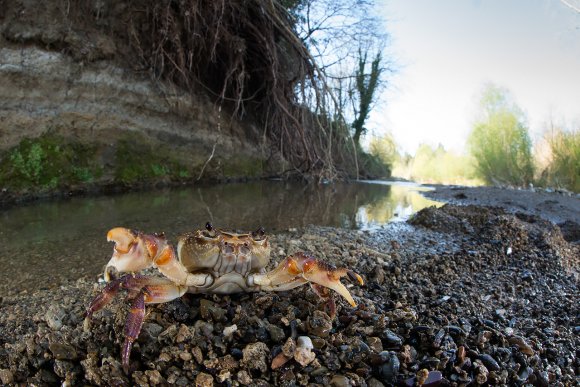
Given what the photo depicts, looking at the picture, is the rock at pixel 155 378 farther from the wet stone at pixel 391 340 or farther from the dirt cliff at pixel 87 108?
the dirt cliff at pixel 87 108

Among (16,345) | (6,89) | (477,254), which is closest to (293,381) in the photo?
(16,345)

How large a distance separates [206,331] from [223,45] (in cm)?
710

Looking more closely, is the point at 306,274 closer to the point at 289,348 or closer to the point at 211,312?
the point at 289,348

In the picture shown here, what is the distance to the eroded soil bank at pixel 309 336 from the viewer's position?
64.1 inches

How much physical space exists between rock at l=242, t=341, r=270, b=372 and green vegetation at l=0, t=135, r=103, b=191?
19.2ft

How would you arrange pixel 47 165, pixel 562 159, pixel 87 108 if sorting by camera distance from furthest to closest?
pixel 562 159, pixel 87 108, pixel 47 165

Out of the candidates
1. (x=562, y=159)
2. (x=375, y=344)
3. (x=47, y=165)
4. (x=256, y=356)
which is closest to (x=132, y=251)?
(x=256, y=356)

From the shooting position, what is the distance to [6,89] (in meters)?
6.12

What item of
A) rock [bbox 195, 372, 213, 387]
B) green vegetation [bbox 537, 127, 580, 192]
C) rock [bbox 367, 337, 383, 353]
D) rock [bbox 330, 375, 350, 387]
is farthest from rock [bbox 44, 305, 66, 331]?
green vegetation [bbox 537, 127, 580, 192]

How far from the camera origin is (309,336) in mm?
1759

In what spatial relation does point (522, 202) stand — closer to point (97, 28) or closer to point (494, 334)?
point (494, 334)

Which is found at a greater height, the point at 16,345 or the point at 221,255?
the point at 221,255

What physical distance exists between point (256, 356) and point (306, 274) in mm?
408

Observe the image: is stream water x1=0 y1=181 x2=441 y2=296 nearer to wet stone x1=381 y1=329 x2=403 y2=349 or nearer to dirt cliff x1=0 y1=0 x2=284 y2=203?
dirt cliff x1=0 y1=0 x2=284 y2=203
